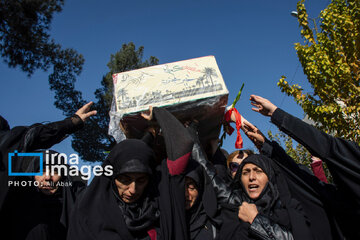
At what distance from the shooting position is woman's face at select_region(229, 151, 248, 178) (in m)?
3.04

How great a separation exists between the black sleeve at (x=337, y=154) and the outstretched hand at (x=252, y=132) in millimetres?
697

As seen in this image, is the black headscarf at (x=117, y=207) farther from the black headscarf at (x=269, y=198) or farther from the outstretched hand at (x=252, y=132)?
the outstretched hand at (x=252, y=132)

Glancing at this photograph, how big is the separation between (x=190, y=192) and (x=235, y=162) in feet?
3.47

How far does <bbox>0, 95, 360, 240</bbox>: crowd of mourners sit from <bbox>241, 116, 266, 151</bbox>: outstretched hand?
0.18 m

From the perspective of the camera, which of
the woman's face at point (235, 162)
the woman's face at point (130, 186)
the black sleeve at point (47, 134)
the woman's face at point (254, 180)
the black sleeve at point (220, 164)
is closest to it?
the woman's face at point (130, 186)

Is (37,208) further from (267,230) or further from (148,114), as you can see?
(267,230)

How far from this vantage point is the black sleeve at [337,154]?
1.71m

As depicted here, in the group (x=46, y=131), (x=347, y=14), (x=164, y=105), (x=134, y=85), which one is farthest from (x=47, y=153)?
(x=347, y=14)

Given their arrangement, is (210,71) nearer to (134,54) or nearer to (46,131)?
(46,131)

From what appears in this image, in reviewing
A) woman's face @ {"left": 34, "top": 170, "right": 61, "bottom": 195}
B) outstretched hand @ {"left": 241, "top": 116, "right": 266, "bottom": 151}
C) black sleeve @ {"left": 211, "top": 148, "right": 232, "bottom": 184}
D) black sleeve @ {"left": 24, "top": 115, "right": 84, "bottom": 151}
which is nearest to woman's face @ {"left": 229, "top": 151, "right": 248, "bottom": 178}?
black sleeve @ {"left": 211, "top": 148, "right": 232, "bottom": 184}

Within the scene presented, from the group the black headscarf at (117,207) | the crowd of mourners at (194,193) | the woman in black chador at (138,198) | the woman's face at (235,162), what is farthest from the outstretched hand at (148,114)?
the woman's face at (235,162)

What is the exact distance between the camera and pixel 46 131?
2111mm

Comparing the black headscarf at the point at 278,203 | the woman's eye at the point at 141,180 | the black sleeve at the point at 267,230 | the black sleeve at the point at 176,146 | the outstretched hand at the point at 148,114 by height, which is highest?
the outstretched hand at the point at 148,114

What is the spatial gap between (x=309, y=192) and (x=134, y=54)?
18471 millimetres
